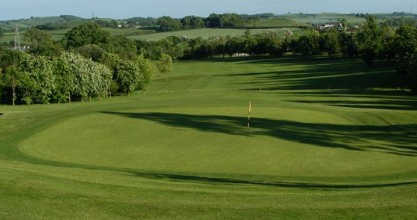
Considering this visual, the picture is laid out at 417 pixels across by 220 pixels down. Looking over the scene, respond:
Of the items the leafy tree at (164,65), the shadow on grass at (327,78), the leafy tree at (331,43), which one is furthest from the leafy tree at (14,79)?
the leafy tree at (331,43)

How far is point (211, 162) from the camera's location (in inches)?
1235

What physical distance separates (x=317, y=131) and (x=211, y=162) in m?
12.4

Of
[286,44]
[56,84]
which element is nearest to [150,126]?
[56,84]

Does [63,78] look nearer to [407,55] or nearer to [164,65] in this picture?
[407,55]

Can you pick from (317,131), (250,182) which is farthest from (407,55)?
(250,182)

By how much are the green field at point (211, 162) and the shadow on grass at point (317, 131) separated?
82mm

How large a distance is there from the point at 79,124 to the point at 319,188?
25151mm

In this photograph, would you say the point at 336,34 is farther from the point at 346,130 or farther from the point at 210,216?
the point at 210,216

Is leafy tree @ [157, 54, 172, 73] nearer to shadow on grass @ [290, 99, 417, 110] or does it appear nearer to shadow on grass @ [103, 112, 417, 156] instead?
shadow on grass @ [290, 99, 417, 110]

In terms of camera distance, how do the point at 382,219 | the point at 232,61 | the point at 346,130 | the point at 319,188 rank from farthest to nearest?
1. the point at 232,61
2. the point at 346,130
3. the point at 319,188
4. the point at 382,219

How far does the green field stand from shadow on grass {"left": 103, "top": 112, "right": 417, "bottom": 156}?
0.08 metres

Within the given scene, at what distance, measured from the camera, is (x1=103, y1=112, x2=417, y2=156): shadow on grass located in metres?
36.2

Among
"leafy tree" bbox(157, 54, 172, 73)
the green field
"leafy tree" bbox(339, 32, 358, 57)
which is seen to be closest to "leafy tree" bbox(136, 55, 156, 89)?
"leafy tree" bbox(157, 54, 172, 73)

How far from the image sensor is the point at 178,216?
54.6ft
